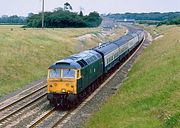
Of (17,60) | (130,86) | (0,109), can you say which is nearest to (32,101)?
(0,109)

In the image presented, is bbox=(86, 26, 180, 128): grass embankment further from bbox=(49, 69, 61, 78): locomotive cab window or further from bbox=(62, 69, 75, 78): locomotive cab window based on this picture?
bbox=(49, 69, 61, 78): locomotive cab window

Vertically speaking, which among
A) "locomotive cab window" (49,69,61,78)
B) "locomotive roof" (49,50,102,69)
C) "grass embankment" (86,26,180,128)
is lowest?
"grass embankment" (86,26,180,128)

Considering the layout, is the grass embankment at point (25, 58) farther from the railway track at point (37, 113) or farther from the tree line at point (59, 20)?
the tree line at point (59, 20)

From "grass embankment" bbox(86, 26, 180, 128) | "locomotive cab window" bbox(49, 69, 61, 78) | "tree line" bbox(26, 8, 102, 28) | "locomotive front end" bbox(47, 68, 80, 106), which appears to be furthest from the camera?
"tree line" bbox(26, 8, 102, 28)

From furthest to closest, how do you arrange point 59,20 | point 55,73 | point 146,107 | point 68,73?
point 59,20
point 55,73
point 68,73
point 146,107

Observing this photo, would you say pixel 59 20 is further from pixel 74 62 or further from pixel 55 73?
pixel 55 73

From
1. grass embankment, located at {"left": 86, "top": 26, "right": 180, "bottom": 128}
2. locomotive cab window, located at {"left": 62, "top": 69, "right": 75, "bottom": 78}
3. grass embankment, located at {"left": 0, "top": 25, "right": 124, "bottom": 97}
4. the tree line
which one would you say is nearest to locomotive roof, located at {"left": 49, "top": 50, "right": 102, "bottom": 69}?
locomotive cab window, located at {"left": 62, "top": 69, "right": 75, "bottom": 78}

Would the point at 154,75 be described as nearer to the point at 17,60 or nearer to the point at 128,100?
the point at 128,100

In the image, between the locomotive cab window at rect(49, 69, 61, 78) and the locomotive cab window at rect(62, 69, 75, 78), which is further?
the locomotive cab window at rect(49, 69, 61, 78)

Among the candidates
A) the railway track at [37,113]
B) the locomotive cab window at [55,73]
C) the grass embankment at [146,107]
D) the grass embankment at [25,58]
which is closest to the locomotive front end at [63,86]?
the locomotive cab window at [55,73]

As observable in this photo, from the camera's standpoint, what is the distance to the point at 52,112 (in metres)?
26.2

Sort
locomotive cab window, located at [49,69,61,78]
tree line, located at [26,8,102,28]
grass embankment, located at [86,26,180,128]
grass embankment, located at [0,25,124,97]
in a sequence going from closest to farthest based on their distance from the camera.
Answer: grass embankment, located at [86,26,180,128] → locomotive cab window, located at [49,69,61,78] → grass embankment, located at [0,25,124,97] → tree line, located at [26,8,102,28]

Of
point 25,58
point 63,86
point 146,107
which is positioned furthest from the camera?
point 25,58

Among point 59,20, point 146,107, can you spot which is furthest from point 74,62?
point 59,20
